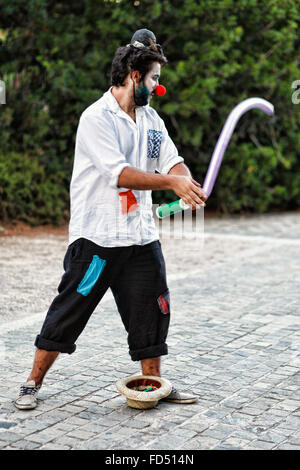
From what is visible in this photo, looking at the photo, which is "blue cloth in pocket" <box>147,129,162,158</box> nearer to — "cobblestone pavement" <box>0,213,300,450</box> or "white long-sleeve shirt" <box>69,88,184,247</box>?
"white long-sleeve shirt" <box>69,88,184,247</box>

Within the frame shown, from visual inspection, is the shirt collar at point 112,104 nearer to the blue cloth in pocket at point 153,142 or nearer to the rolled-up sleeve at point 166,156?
the blue cloth in pocket at point 153,142

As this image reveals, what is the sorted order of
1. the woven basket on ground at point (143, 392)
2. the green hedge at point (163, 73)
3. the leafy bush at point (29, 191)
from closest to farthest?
the woven basket on ground at point (143, 392) < the leafy bush at point (29, 191) < the green hedge at point (163, 73)

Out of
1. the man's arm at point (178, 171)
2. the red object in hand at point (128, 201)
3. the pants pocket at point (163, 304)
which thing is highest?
the man's arm at point (178, 171)

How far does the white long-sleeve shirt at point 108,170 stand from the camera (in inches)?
144

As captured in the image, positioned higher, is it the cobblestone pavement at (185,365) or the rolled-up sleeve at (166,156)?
the rolled-up sleeve at (166,156)

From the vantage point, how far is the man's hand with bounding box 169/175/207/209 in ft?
12.0

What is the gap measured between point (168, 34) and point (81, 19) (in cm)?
138

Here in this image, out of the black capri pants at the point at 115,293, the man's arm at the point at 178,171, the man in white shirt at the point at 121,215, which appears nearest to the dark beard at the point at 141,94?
the man in white shirt at the point at 121,215

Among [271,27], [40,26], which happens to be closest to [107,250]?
[40,26]

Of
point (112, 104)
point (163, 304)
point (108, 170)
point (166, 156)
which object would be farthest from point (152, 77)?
point (163, 304)
